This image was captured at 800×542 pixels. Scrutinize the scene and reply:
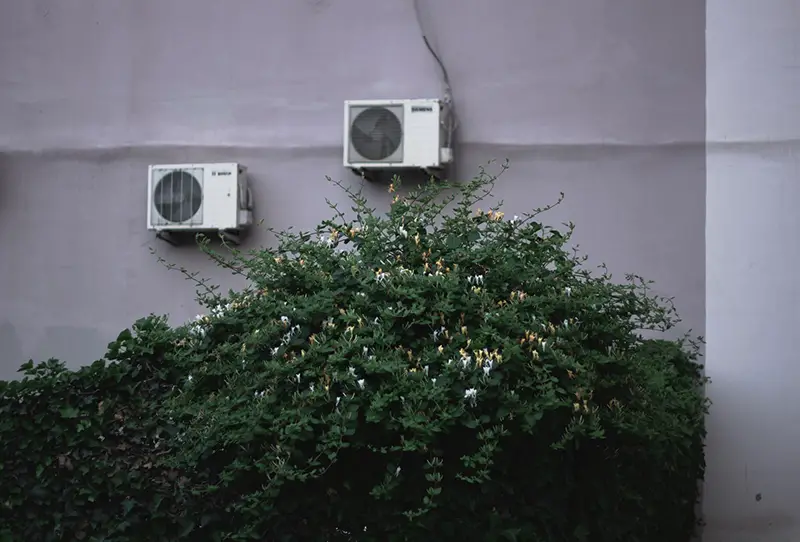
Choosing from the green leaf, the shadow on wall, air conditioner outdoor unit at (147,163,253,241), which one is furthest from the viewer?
the shadow on wall

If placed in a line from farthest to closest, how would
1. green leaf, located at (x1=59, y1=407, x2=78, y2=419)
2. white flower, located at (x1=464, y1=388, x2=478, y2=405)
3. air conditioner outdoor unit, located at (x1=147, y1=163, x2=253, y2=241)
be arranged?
1. air conditioner outdoor unit, located at (x1=147, y1=163, x2=253, y2=241)
2. green leaf, located at (x1=59, y1=407, x2=78, y2=419)
3. white flower, located at (x1=464, y1=388, x2=478, y2=405)

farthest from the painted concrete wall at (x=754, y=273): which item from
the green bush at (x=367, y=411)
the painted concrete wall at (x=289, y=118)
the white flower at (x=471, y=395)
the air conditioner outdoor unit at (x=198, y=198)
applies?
the white flower at (x=471, y=395)

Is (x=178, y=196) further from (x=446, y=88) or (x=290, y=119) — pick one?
(x=446, y=88)

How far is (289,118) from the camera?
8148mm

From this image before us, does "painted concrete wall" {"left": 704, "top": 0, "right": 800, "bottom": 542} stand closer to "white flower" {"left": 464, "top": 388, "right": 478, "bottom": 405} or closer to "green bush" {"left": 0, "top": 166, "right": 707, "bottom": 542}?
"green bush" {"left": 0, "top": 166, "right": 707, "bottom": 542}

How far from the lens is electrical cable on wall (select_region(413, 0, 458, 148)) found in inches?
311

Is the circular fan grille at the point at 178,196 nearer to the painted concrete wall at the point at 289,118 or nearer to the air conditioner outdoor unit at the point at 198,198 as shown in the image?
the air conditioner outdoor unit at the point at 198,198

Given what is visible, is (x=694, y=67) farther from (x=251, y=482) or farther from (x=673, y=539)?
(x=251, y=482)

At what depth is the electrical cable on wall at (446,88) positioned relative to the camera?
25.9ft

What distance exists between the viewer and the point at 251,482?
15.1 ft

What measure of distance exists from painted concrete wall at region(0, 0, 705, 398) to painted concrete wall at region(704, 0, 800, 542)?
15 centimetres

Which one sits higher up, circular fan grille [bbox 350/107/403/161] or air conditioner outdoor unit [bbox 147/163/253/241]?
circular fan grille [bbox 350/107/403/161]

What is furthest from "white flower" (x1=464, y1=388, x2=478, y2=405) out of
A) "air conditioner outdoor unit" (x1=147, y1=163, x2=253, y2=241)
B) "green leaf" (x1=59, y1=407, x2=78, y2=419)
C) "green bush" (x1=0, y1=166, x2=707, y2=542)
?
"air conditioner outdoor unit" (x1=147, y1=163, x2=253, y2=241)

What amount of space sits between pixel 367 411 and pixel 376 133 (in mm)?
3604
